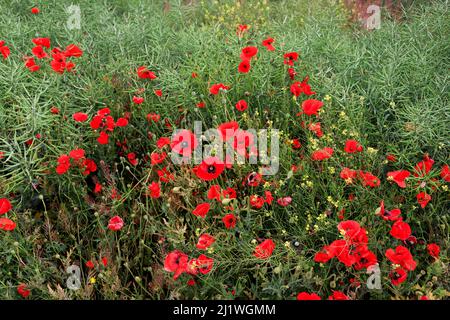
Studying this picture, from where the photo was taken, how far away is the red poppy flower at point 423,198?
7.80 feet

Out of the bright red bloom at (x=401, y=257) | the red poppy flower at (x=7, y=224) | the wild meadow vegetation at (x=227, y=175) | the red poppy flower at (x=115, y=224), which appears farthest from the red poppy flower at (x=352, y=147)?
the red poppy flower at (x=7, y=224)

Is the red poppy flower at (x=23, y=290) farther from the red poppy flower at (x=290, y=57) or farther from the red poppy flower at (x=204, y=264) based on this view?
the red poppy flower at (x=290, y=57)

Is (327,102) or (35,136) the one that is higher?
(327,102)

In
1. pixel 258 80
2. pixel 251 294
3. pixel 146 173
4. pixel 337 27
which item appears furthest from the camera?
pixel 337 27

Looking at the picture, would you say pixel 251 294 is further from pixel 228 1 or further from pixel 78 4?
pixel 228 1

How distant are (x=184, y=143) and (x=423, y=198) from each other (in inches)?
43.5

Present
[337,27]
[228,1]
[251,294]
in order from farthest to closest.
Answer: [228,1] → [337,27] → [251,294]

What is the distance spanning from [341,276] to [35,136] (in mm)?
1646

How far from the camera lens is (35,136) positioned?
279 cm

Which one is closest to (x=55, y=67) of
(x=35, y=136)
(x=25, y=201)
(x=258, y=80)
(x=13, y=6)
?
(x=35, y=136)

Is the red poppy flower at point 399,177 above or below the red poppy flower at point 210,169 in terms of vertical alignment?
below

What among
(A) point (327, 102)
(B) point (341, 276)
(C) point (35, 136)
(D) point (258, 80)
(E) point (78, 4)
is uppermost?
(E) point (78, 4)

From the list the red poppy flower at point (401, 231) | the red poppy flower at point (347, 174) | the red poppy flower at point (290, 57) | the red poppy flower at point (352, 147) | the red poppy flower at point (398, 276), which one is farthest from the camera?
the red poppy flower at point (290, 57)

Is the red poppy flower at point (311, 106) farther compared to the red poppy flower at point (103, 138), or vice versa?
the red poppy flower at point (103, 138)
